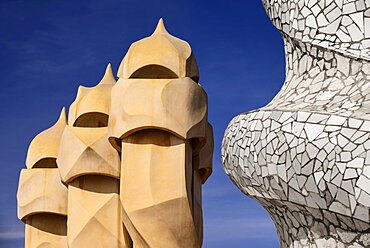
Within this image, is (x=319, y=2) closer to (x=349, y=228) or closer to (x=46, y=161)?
(x=349, y=228)

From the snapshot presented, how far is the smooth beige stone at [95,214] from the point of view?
13.4m

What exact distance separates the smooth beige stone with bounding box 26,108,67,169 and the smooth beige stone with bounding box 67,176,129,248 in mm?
2039

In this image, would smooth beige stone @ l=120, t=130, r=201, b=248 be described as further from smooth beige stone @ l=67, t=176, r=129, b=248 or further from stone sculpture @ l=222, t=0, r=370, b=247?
stone sculpture @ l=222, t=0, r=370, b=247

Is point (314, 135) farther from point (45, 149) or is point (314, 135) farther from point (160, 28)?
point (45, 149)

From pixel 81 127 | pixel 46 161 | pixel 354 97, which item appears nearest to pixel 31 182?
pixel 46 161

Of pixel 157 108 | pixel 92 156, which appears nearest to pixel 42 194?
pixel 92 156

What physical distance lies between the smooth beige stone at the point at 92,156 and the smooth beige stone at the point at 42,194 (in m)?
1.77

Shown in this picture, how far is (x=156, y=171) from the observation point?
40.0ft

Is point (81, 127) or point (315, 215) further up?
point (81, 127)

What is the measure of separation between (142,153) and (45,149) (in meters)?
3.95

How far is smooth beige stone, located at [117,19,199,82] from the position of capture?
494 inches

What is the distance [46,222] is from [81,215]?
2.40 meters

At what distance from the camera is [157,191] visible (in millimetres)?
12094

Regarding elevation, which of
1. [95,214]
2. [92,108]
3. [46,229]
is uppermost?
[92,108]
